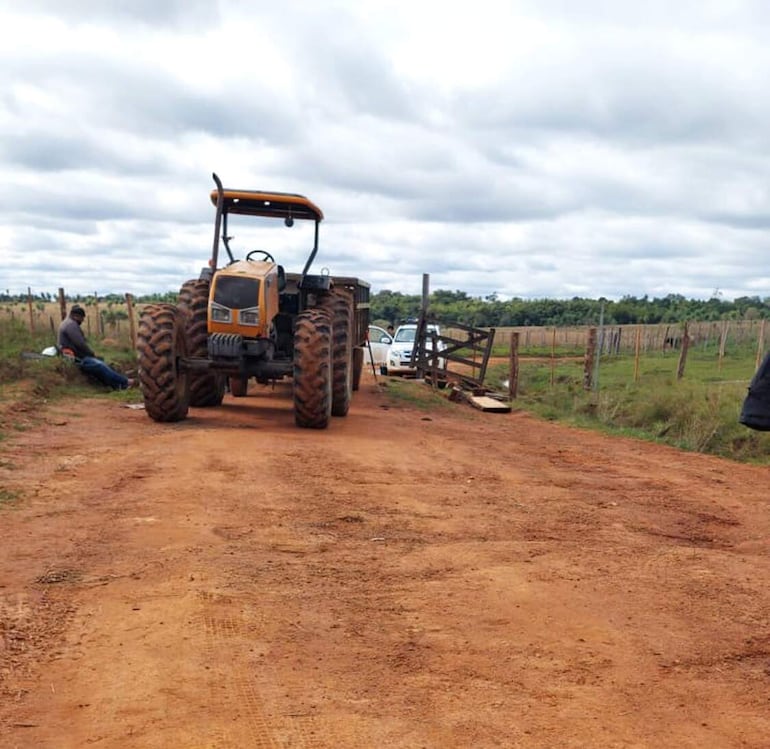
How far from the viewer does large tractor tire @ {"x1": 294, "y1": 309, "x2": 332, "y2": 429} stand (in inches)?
444

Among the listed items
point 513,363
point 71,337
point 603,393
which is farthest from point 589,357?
point 71,337

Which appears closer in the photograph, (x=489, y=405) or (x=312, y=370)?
(x=312, y=370)

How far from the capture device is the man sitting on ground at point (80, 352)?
15.6 meters

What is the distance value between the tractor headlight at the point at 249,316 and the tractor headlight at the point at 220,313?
136 millimetres

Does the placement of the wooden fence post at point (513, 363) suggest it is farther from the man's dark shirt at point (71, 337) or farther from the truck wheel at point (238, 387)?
the man's dark shirt at point (71, 337)

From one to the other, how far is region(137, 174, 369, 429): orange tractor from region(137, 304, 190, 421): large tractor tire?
0.01 m

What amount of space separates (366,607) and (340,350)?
26.4ft

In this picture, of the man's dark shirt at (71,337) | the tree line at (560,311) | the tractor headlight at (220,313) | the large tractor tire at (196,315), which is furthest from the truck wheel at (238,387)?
the tree line at (560,311)

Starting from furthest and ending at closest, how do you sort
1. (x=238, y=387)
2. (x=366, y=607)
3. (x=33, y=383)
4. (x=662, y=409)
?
(x=662, y=409) → (x=238, y=387) → (x=33, y=383) → (x=366, y=607)

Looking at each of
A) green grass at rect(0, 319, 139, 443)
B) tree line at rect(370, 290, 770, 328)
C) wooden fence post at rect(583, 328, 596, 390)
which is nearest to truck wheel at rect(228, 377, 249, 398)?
green grass at rect(0, 319, 139, 443)

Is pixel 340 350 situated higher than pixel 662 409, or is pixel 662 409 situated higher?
pixel 340 350

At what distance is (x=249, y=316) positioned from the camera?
38.2 ft

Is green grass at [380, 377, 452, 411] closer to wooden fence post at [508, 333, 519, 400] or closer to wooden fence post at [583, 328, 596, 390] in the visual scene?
wooden fence post at [508, 333, 519, 400]

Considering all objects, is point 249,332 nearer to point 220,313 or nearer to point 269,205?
point 220,313
